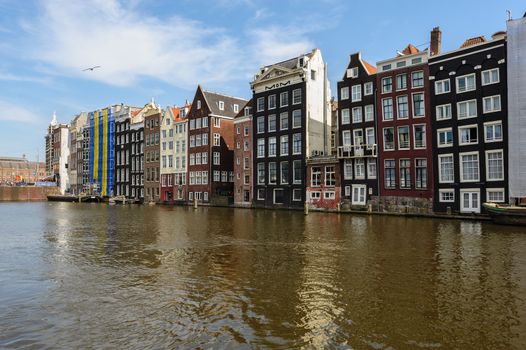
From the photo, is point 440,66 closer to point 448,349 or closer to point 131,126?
point 448,349

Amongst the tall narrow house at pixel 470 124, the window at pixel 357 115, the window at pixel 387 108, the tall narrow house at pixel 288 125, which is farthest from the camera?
the tall narrow house at pixel 288 125

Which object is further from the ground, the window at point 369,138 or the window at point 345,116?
the window at point 345,116

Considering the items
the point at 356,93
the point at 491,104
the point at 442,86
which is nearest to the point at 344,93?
the point at 356,93

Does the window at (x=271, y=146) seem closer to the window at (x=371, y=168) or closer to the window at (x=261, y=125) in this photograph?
the window at (x=261, y=125)

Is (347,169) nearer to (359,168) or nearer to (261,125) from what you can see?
(359,168)

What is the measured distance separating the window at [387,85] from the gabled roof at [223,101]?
134 ft

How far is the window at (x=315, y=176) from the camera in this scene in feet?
225

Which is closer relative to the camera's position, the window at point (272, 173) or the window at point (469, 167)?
the window at point (469, 167)

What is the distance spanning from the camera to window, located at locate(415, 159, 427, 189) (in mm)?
56062

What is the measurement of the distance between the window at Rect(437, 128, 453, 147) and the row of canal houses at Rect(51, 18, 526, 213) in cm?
14

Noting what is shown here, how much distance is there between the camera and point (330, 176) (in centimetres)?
6662

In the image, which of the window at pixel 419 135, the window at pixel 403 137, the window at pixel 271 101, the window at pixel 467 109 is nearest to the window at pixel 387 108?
the window at pixel 403 137

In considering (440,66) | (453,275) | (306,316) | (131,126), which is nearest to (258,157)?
(440,66)

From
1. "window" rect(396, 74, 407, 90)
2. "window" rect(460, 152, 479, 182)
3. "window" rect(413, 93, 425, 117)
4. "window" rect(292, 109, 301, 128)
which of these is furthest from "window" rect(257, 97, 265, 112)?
"window" rect(460, 152, 479, 182)
